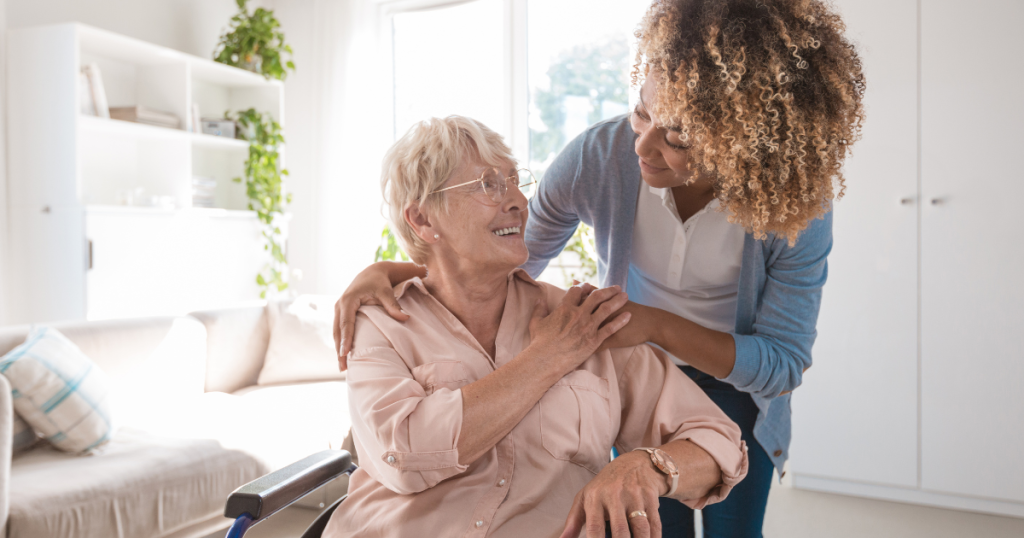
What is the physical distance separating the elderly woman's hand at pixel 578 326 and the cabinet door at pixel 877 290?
7.96ft

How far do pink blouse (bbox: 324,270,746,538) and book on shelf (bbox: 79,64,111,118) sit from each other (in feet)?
10.1

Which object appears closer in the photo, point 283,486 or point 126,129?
point 283,486

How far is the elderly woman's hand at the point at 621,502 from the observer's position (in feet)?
3.21

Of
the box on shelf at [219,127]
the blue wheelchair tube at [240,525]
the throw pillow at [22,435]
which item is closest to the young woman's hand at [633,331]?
the blue wheelchair tube at [240,525]

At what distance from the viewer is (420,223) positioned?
1371mm

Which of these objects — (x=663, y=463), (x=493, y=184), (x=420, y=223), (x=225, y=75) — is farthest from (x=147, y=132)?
(x=663, y=463)

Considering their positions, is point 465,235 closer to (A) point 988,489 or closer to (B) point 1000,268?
(B) point 1000,268

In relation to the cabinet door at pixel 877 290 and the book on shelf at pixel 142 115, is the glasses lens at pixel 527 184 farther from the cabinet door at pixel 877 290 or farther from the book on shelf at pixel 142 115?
the book on shelf at pixel 142 115

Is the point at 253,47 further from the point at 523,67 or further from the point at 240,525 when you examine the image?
the point at 240,525

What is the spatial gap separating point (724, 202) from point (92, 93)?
11.9ft

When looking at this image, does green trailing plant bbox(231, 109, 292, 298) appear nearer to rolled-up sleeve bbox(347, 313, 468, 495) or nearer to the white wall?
the white wall

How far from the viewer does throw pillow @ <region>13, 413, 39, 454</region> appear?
2232 mm

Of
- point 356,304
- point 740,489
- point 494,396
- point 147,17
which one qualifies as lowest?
point 740,489

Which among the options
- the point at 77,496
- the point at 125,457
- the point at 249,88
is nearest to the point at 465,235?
the point at 77,496
